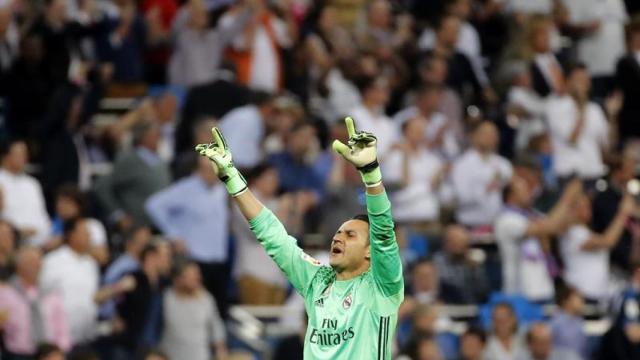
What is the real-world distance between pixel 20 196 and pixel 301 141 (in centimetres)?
289

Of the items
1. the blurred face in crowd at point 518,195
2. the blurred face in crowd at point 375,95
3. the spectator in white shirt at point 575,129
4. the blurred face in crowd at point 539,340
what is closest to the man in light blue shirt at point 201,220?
the blurred face in crowd at point 375,95

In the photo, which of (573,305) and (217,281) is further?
(573,305)

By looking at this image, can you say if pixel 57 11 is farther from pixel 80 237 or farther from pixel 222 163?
pixel 222 163

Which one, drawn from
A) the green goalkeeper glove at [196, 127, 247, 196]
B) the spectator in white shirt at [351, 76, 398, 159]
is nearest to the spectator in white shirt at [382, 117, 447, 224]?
the spectator in white shirt at [351, 76, 398, 159]

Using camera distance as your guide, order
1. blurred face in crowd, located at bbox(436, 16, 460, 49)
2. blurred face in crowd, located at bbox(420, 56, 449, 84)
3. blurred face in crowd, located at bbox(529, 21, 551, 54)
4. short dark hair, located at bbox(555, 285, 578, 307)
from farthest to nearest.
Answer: blurred face in crowd, located at bbox(529, 21, 551, 54), blurred face in crowd, located at bbox(436, 16, 460, 49), blurred face in crowd, located at bbox(420, 56, 449, 84), short dark hair, located at bbox(555, 285, 578, 307)

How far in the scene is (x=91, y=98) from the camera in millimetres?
17953

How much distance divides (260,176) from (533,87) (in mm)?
4933

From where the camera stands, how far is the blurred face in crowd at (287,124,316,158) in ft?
57.1

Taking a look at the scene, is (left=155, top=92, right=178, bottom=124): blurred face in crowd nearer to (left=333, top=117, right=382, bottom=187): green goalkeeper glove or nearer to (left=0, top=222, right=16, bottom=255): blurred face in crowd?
(left=0, top=222, right=16, bottom=255): blurred face in crowd

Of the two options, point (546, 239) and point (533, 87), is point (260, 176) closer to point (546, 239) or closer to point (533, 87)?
point (546, 239)

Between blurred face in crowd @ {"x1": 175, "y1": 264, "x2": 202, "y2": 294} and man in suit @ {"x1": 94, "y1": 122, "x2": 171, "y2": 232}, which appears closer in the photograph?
blurred face in crowd @ {"x1": 175, "y1": 264, "x2": 202, "y2": 294}

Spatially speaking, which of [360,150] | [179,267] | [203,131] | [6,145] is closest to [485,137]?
[203,131]

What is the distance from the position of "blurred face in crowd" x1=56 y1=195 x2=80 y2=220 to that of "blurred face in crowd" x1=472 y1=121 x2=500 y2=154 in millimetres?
4471

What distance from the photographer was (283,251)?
10.2 meters
